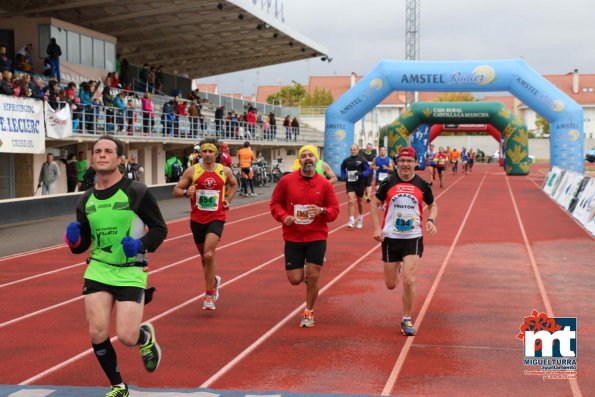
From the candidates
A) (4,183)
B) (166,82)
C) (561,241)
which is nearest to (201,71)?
(166,82)

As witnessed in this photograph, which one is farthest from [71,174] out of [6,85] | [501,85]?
[501,85]

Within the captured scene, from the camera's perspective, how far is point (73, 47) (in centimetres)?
3114

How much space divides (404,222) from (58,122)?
16145 millimetres

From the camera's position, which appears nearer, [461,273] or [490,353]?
[490,353]

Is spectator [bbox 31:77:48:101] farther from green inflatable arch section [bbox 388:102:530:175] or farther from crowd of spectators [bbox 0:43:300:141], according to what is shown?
green inflatable arch section [bbox 388:102:530:175]

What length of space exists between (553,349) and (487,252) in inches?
295

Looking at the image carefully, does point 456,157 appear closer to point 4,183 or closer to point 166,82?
point 166,82

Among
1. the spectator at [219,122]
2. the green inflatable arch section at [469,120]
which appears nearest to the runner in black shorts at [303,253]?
the spectator at [219,122]

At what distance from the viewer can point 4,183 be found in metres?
23.3

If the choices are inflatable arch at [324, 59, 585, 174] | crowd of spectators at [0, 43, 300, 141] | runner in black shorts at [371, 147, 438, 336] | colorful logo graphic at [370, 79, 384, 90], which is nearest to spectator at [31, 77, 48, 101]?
crowd of spectators at [0, 43, 300, 141]

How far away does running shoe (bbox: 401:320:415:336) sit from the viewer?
7879mm

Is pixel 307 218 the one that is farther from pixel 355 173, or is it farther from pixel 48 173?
pixel 48 173

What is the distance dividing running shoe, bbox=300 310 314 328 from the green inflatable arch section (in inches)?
1557

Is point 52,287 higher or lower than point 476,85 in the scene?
lower
